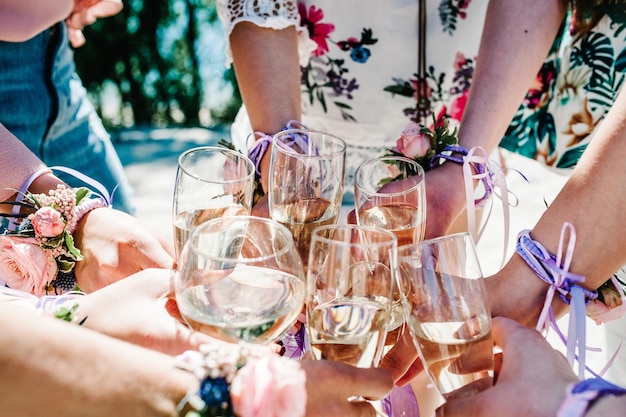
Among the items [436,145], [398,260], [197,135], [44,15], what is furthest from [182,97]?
[398,260]

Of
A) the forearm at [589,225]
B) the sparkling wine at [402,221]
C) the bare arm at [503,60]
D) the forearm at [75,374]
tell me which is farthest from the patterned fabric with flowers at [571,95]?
the forearm at [75,374]

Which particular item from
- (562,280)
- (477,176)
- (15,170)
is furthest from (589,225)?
(15,170)

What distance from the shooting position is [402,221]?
4.17ft

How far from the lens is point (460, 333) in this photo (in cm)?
104

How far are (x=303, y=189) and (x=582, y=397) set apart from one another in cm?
66

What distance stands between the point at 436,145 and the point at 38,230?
892 mm

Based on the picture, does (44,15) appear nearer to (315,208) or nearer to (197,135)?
(315,208)

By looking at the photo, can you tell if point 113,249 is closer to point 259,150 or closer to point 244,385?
point 259,150

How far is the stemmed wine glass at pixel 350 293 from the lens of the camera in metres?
1.00

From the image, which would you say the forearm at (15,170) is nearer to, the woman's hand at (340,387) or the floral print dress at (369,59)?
the floral print dress at (369,59)

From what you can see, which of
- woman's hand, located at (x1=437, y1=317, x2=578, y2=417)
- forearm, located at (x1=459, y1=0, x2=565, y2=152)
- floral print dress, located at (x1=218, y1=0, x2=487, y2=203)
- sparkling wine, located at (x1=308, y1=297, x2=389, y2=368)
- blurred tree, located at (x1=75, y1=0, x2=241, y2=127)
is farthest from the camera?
blurred tree, located at (x1=75, y1=0, x2=241, y2=127)

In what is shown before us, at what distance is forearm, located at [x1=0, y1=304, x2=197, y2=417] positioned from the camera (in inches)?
31.3

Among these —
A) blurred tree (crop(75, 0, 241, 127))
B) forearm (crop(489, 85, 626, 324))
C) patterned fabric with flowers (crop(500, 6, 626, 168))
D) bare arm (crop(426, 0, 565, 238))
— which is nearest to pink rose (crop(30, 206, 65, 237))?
forearm (crop(489, 85, 626, 324))

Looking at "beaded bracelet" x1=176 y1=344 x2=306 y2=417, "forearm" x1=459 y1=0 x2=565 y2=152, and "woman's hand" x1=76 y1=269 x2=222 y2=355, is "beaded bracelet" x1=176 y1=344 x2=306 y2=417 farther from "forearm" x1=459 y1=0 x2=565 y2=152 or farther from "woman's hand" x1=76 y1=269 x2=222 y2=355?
"forearm" x1=459 y1=0 x2=565 y2=152
